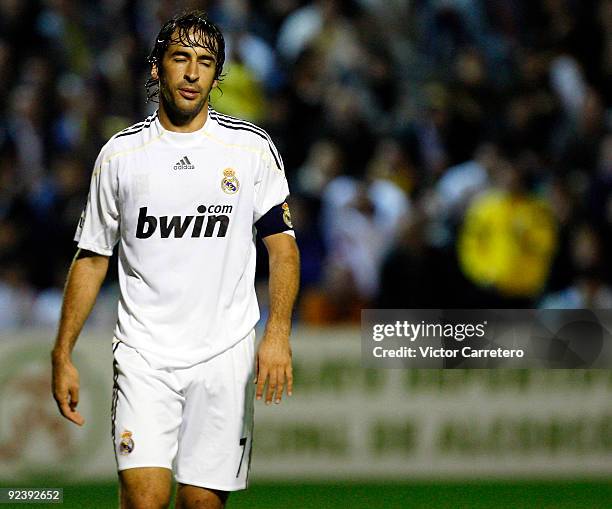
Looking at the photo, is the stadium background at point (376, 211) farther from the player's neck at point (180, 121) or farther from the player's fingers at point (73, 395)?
the player's neck at point (180, 121)

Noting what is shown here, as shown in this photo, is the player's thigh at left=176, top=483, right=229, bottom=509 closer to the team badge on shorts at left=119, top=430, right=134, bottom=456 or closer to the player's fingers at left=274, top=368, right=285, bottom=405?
the team badge on shorts at left=119, top=430, right=134, bottom=456

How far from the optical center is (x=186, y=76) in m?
4.79

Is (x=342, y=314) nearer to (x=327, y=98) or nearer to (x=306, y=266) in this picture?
(x=306, y=266)

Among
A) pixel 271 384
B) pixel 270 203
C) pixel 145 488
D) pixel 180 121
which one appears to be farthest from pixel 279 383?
pixel 180 121

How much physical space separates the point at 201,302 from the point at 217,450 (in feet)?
1.84

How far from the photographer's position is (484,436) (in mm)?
9461

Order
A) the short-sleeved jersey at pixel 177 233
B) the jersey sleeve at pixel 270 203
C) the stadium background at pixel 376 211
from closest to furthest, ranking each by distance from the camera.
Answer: the short-sleeved jersey at pixel 177 233
the jersey sleeve at pixel 270 203
the stadium background at pixel 376 211

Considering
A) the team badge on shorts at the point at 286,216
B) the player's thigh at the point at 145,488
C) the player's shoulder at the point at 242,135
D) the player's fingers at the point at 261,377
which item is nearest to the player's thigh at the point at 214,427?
the player's thigh at the point at 145,488

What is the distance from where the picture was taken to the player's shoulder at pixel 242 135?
5.00 m

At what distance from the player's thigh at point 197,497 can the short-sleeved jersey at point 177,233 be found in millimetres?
478

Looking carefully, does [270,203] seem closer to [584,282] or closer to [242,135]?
[242,135]

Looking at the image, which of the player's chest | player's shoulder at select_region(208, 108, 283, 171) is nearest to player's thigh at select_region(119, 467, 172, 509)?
the player's chest

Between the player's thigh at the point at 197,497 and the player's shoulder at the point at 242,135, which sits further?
the player's shoulder at the point at 242,135

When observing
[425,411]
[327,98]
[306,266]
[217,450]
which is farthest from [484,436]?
[217,450]
